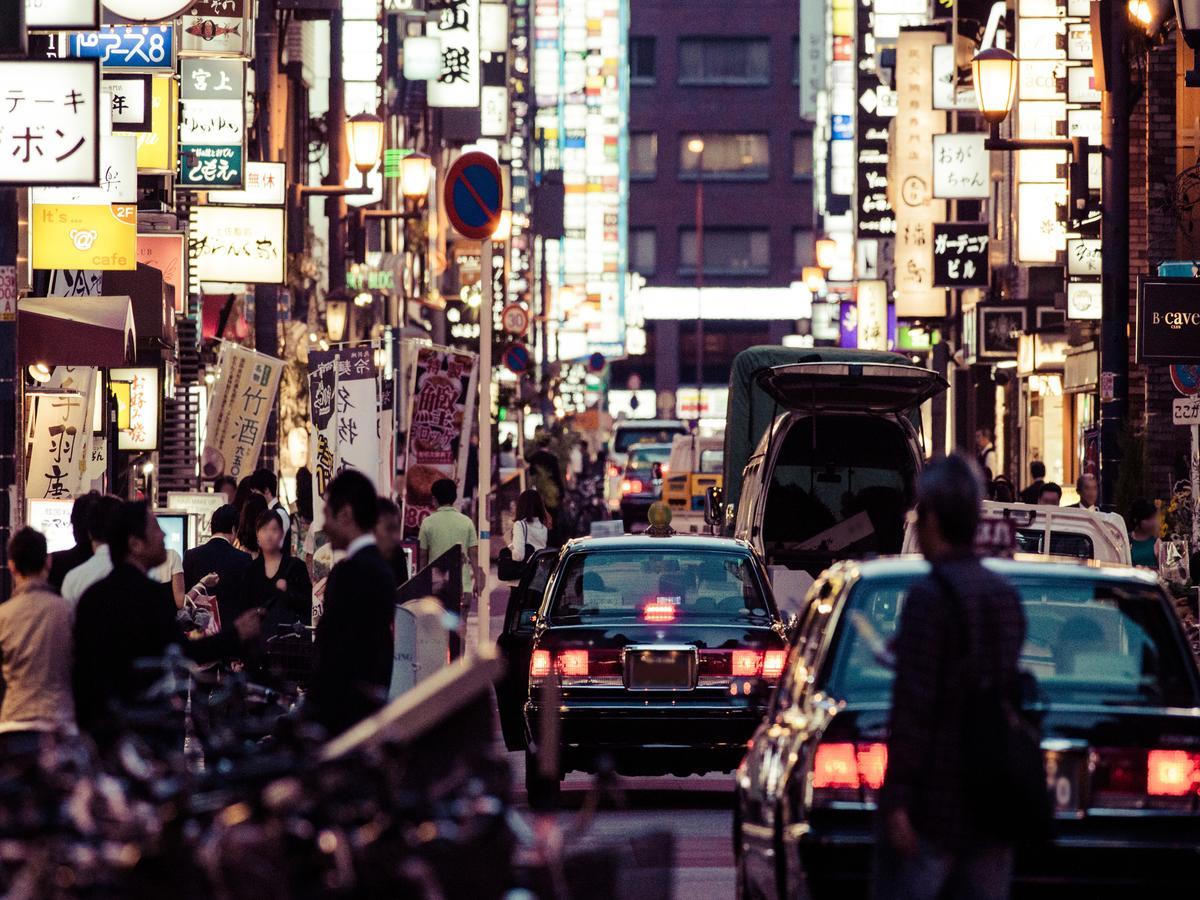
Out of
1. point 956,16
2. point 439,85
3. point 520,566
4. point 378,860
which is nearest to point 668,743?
point 520,566

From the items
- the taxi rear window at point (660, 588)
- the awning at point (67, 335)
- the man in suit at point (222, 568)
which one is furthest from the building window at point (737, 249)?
the taxi rear window at point (660, 588)

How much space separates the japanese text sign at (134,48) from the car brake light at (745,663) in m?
8.70

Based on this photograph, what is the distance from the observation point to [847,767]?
8.37m

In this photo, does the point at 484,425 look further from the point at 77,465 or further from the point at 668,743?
the point at 668,743

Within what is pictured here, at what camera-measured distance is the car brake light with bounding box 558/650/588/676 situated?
1423 cm

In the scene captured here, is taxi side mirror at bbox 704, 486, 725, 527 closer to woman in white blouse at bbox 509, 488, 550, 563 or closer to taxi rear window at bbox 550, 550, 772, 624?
woman in white blouse at bbox 509, 488, 550, 563

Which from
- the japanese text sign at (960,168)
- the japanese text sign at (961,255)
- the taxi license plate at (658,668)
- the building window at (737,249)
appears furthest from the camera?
the building window at (737,249)

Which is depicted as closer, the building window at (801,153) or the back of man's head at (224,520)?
the back of man's head at (224,520)

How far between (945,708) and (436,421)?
1465 centimetres

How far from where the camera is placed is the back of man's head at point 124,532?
30.4ft

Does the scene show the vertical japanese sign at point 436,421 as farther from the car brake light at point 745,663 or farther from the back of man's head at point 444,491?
the car brake light at point 745,663

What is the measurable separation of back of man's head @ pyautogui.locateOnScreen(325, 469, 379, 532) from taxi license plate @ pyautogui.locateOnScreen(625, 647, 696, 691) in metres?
5.65

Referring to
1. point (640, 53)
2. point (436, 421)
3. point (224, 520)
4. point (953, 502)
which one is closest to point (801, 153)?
point (640, 53)

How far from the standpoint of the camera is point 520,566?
59.1ft
